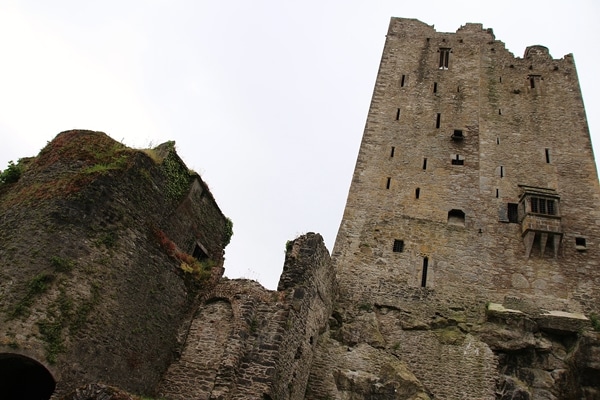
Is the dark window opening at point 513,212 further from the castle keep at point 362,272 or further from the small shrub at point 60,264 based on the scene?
the small shrub at point 60,264

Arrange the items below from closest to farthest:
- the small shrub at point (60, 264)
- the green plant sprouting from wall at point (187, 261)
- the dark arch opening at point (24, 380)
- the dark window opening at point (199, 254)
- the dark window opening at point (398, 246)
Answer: the dark arch opening at point (24, 380), the small shrub at point (60, 264), the green plant sprouting from wall at point (187, 261), the dark window opening at point (199, 254), the dark window opening at point (398, 246)

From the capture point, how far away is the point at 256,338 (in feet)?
51.4

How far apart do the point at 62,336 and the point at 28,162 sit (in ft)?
21.8

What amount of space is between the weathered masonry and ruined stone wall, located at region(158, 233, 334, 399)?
6.54 feet

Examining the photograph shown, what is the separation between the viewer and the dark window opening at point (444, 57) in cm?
2898

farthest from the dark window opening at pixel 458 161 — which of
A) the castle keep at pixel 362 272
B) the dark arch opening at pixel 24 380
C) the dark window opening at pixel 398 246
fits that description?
the dark arch opening at pixel 24 380

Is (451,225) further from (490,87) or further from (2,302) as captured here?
(2,302)

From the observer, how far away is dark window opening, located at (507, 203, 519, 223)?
22547 millimetres

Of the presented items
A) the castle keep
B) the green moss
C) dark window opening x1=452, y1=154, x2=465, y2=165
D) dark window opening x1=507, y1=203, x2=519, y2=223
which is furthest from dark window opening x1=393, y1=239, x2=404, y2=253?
the green moss

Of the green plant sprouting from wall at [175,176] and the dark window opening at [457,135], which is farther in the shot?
the dark window opening at [457,135]

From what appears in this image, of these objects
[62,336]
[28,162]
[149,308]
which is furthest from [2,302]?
[28,162]

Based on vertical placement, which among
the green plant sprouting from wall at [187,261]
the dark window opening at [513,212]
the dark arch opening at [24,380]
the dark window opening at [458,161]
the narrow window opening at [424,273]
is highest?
the dark window opening at [458,161]

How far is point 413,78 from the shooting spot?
1118 inches

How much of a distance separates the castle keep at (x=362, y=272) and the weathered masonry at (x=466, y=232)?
0.24ft
